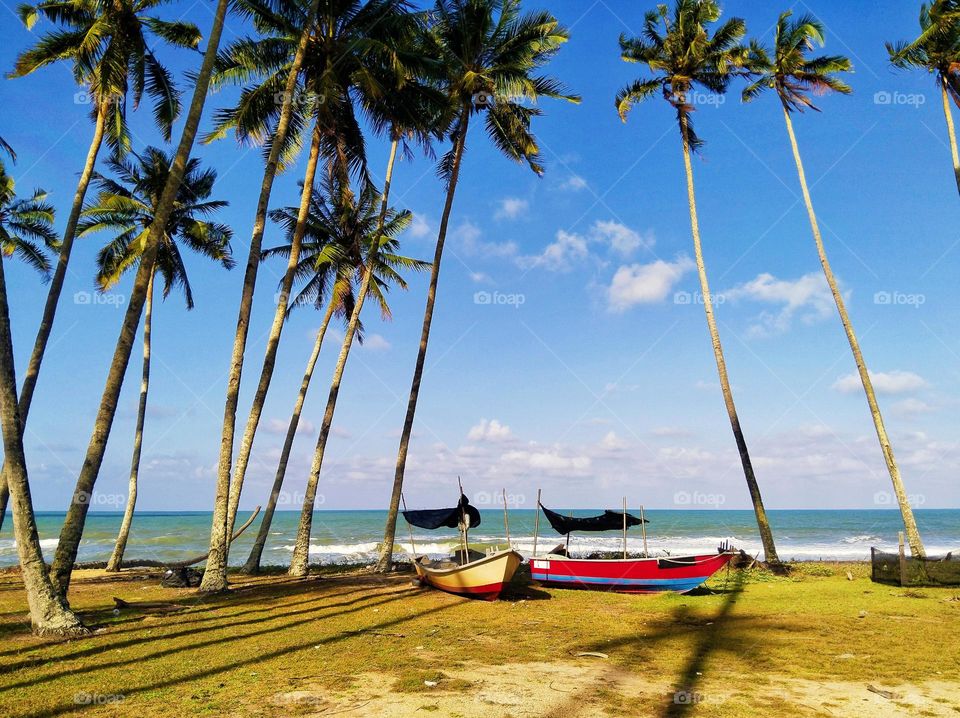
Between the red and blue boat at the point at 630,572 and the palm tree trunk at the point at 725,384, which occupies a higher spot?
the palm tree trunk at the point at 725,384

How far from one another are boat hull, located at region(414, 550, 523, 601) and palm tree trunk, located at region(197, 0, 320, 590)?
5406 mm

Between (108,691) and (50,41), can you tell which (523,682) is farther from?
(50,41)

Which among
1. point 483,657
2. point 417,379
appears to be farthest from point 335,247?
point 483,657

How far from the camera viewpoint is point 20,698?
6590 mm

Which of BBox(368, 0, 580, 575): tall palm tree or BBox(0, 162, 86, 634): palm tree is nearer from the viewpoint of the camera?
BBox(0, 162, 86, 634): palm tree

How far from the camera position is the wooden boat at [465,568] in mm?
14195

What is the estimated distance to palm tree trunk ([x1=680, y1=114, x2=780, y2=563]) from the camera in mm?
20000

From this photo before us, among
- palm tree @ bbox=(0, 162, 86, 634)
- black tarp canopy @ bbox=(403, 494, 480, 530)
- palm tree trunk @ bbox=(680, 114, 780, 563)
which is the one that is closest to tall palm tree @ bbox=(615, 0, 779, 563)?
palm tree trunk @ bbox=(680, 114, 780, 563)

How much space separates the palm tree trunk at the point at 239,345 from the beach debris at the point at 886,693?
1289 centimetres

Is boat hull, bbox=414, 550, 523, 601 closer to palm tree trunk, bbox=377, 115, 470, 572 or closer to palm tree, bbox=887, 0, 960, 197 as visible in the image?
palm tree trunk, bbox=377, 115, 470, 572

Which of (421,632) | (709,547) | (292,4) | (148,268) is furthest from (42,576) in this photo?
(709,547)

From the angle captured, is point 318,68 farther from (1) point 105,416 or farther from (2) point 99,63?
(1) point 105,416

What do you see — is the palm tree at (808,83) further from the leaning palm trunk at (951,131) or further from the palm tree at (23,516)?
the palm tree at (23,516)

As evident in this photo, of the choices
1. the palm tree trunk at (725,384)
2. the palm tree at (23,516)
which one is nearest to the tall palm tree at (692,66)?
the palm tree trunk at (725,384)
